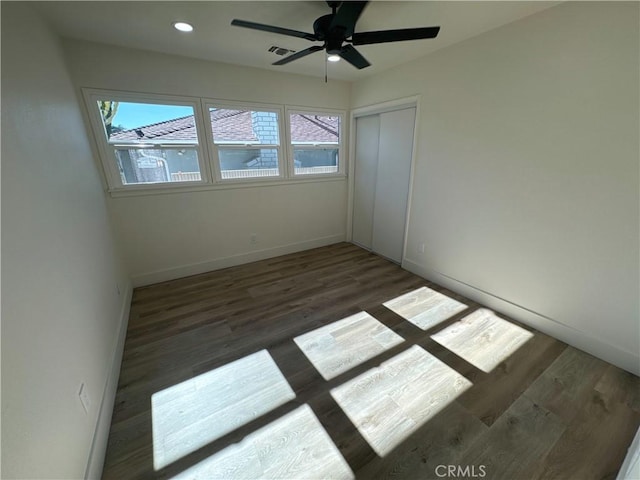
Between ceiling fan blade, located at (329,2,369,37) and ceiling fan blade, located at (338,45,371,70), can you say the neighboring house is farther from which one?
ceiling fan blade, located at (329,2,369,37)

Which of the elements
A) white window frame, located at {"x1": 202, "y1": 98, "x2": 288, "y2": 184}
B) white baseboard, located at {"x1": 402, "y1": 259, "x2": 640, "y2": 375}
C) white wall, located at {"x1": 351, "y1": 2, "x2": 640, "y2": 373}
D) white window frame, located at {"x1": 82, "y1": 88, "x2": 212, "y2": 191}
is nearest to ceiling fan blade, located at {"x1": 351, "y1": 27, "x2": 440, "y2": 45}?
white wall, located at {"x1": 351, "y1": 2, "x2": 640, "y2": 373}

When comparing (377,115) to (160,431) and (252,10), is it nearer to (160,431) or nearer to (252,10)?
(252,10)

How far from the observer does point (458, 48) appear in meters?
2.47

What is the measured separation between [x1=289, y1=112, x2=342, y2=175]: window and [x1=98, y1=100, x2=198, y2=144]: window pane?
1312 millimetres

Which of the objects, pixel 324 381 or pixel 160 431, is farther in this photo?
pixel 324 381

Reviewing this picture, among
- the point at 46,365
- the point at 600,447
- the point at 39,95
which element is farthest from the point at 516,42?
the point at 46,365

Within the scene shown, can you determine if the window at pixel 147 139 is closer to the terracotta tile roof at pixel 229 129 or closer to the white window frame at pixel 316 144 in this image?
the terracotta tile roof at pixel 229 129

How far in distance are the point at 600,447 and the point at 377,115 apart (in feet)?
12.1

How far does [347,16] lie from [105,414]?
279 cm

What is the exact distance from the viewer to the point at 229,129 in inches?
125

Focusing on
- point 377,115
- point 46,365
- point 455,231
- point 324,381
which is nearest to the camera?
point 46,365

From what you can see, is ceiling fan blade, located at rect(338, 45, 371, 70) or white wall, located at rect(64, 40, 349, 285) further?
white wall, located at rect(64, 40, 349, 285)

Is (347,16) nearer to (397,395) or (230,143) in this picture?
(230,143)

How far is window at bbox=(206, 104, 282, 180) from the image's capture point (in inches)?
123
